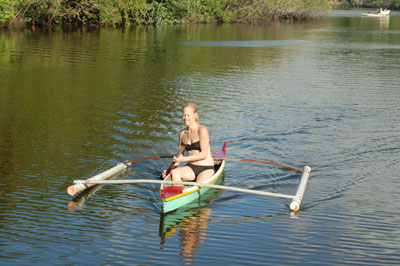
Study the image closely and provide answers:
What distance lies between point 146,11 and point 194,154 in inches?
1762

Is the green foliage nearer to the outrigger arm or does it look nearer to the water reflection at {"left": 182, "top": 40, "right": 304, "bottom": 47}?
the water reflection at {"left": 182, "top": 40, "right": 304, "bottom": 47}

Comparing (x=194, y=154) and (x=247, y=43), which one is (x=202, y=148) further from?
(x=247, y=43)

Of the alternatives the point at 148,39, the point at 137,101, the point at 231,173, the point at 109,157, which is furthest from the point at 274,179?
the point at 148,39

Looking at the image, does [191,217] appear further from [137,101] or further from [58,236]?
[137,101]

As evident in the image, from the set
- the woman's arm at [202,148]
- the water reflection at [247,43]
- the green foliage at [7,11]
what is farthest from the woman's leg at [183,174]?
the green foliage at [7,11]

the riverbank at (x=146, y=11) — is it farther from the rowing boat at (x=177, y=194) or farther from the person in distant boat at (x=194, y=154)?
the rowing boat at (x=177, y=194)

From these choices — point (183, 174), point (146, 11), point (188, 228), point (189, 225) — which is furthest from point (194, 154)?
point (146, 11)

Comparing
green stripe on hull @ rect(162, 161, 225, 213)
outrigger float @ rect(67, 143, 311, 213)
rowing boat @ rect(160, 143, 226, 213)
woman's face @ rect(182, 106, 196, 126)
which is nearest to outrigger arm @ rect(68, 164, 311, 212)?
outrigger float @ rect(67, 143, 311, 213)

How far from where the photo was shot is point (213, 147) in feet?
44.8

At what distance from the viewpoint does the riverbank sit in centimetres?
4572

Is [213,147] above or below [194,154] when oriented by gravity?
below

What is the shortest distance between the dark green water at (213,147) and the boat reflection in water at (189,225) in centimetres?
3

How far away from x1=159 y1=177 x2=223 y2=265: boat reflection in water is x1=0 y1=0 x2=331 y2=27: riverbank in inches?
1427

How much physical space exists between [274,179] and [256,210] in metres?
1.99
